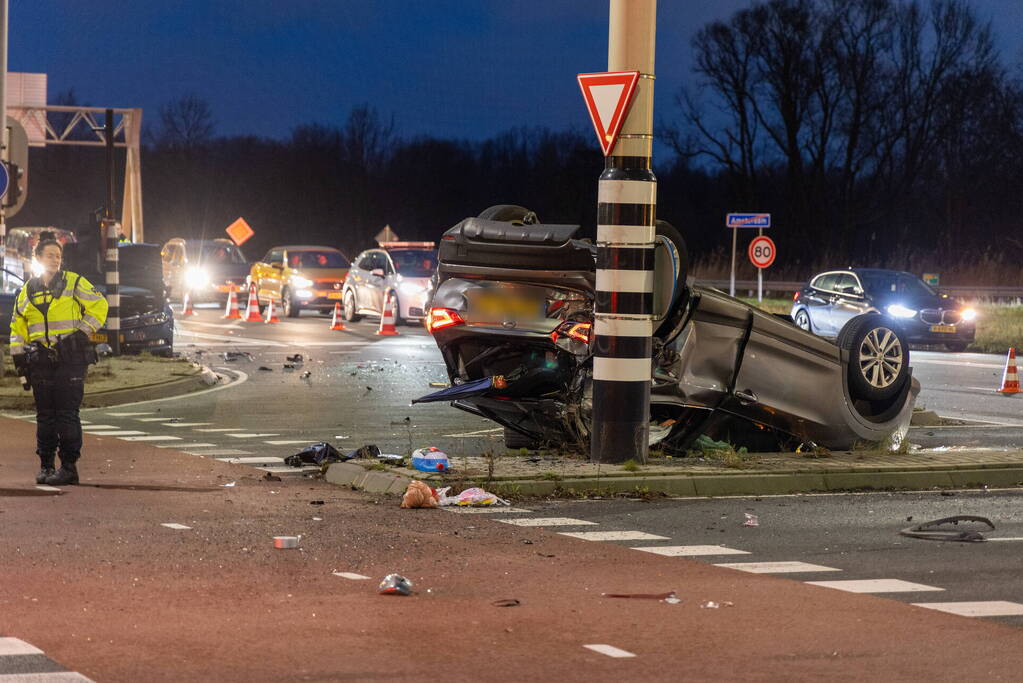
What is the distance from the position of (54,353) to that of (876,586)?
6.20m

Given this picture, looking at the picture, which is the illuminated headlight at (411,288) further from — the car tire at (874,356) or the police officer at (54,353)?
the police officer at (54,353)

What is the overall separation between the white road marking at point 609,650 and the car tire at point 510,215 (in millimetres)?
6077

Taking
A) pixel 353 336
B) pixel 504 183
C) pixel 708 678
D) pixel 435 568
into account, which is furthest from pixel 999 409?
pixel 504 183

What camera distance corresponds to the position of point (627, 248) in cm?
1085

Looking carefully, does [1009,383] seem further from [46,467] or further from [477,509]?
[46,467]

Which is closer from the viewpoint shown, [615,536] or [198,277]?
[615,536]

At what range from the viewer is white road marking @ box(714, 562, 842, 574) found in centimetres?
783

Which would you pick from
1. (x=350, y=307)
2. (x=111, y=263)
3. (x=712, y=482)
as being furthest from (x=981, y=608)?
(x=350, y=307)

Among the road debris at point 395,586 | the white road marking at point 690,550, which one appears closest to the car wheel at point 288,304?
the white road marking at point 690,550

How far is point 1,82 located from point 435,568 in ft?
55.0

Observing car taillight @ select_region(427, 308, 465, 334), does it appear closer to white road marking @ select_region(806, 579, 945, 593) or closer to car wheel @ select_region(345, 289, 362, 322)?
white road marking @ select_region(806, 579, 945, 593)

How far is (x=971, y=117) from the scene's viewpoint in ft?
219

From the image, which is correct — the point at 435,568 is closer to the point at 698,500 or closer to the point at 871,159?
the point at 698,500

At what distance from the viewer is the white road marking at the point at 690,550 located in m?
8.30
